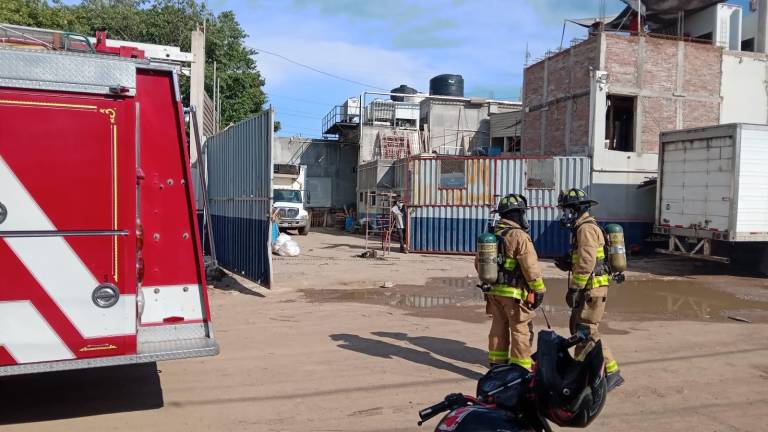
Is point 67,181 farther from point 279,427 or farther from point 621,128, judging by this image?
point 621,128

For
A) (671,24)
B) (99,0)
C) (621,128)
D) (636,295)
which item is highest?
(99,0)

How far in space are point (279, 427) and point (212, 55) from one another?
35.2 m

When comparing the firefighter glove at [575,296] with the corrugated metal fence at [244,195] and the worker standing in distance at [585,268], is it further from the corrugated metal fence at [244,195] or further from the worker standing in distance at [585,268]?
the corrugated metal fence at [244,195]

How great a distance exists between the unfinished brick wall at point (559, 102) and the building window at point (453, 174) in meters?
5.12

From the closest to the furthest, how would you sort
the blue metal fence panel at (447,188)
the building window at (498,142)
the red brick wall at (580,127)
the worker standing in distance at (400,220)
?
the blue metal fence panel at (447,188)
the worker standing in distance at (400,220)
the red brick wall at (580,127)
the building window at (498,142)

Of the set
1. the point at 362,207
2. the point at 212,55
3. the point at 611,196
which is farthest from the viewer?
the point at 212,55

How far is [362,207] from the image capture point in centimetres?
3173

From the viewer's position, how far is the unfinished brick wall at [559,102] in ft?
68.9

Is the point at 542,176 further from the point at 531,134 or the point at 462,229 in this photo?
the point at 531,134

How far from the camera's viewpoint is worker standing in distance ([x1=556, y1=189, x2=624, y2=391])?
544 centimetres

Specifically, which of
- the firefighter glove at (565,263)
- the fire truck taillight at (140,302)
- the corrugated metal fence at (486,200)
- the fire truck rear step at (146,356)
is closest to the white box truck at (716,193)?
the corrugated metal fence at (486,200)

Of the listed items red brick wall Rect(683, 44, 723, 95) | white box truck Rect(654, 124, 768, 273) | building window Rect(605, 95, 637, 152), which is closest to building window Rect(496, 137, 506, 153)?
building window Rect(605, 95, 637, 152)

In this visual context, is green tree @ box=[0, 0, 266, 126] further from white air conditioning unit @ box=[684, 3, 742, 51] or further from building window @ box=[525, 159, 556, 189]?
white air conditioning unit @ box=[684, 3, 742, 51]

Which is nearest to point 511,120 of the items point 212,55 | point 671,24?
point 671,24
